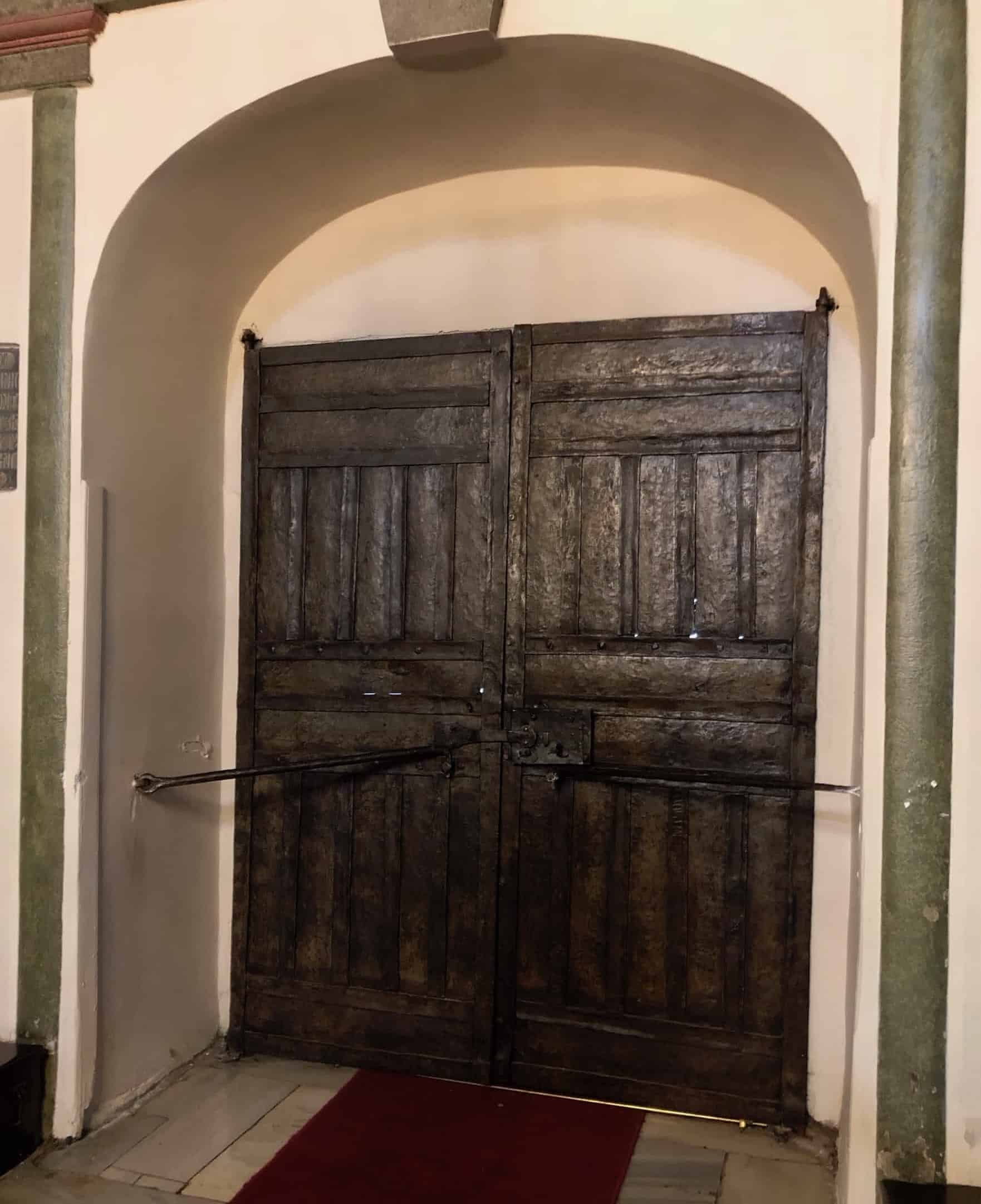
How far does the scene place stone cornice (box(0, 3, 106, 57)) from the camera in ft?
7.59

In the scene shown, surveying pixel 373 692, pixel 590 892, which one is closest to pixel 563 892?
pixel 590 892

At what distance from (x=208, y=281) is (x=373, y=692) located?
1.20m

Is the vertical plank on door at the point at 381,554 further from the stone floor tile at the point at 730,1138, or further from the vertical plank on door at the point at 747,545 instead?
the stone floor tile at the point at 730,1138

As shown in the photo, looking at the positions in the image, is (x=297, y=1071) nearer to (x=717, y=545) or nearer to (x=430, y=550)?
(x=430, y=550)

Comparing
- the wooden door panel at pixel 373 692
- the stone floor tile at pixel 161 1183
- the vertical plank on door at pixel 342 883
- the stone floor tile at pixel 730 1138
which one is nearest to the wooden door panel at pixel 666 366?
the wooden door panel at pixel 373 692

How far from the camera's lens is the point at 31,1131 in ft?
7.52

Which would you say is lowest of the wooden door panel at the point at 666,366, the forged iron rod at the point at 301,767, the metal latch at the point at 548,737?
the forged iron rod at the point at 301,767

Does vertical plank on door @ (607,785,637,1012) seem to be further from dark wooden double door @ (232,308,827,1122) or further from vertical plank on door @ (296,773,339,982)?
vertical plank on door @ (296,773,339,982)

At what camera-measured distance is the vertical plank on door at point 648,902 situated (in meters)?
2.53

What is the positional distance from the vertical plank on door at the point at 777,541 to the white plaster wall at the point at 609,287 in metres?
0.08

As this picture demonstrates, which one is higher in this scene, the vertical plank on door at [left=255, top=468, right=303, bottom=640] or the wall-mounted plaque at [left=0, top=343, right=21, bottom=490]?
the wall-mounted plaque at [left=0, top=343, right=21, bottom=490]

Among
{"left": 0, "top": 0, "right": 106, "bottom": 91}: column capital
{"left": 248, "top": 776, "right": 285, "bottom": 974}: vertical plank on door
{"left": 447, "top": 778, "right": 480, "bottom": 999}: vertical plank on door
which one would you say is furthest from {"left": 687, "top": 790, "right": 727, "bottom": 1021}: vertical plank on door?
{"left": 0, "top": 0, "right": 106, "bottom": 91}: column capital

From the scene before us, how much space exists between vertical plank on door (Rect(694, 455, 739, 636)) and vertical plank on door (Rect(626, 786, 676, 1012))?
456 mm

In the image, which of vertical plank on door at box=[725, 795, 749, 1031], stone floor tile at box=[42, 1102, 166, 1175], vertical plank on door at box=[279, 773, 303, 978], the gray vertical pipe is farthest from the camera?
vertical plank on door at box=[279, 773, 303, 978]
